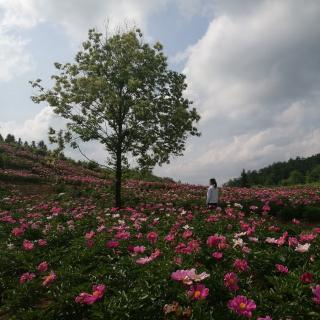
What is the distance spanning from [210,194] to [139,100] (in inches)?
196

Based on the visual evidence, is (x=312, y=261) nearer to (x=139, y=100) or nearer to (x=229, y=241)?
(x=229, y=241)

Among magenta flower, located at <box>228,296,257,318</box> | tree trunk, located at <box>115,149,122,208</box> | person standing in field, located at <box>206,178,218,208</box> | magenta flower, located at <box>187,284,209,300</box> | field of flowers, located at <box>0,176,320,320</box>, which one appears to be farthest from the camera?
tree trunk, located at <box>115,149,122,208</box>

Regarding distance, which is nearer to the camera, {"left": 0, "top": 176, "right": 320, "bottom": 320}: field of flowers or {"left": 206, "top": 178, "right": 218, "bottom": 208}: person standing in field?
{"left": 0, "top": 176, "right": 320, "bottom": 320}: field of flowers

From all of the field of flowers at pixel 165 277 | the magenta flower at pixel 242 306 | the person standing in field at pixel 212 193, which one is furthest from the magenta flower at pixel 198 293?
the person standing in field at pixel 212 193

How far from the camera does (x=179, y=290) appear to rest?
5.73m

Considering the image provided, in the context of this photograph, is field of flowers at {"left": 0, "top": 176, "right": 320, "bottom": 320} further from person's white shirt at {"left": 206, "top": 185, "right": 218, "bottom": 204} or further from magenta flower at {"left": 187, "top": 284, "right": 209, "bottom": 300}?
person's white shirt at {"left": 206, "top": 185, "right": 218, "bottom": 204}

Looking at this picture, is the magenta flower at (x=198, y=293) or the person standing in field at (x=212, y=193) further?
the person standing in field at (x=212, y=193)

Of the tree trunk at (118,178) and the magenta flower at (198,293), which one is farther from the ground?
the tree trunk at (118,178)

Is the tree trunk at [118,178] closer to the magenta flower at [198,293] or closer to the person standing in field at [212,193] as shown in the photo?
the person standing in field at [212,193]

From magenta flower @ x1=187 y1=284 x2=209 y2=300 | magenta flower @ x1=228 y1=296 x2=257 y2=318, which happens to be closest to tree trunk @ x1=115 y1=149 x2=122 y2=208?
magenta flower @ x1=187 y1=284 x2=209 y2=300

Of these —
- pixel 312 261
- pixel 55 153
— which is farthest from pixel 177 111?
pixel 312 261

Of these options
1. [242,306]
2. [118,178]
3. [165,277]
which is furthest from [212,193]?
[242,306]

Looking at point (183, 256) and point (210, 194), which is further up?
point (210, 194)

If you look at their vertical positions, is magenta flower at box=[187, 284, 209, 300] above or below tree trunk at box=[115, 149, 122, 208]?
below
